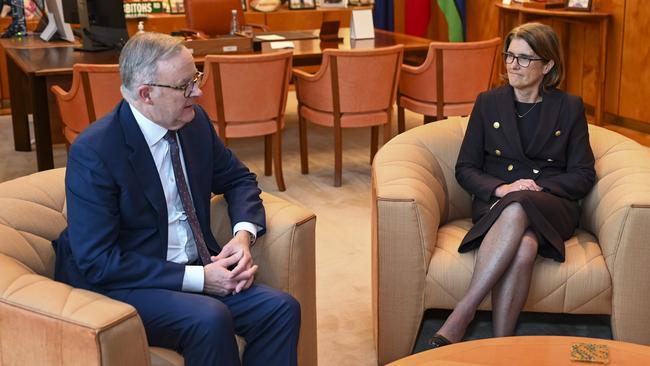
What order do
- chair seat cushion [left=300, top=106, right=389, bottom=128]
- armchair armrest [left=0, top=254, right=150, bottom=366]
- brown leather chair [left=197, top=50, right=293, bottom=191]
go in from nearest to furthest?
armchair armrest [left=0, top=254, right=150, bottom=366] → brown leather chair [left=197, top=50, right=293, bottom=191] → chair seat cushion [left=300, top=106, right=389, bottom=128]

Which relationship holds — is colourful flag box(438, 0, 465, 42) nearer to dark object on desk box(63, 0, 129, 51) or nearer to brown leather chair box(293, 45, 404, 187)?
brown leather chair box(293, 45, 404, 187)

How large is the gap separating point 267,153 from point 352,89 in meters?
0.76

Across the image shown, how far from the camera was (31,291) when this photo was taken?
8.24ft

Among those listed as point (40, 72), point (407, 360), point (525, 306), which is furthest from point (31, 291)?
point (40, 72)

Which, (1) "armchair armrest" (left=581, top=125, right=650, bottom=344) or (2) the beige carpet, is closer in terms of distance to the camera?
(1) "armchair armrest" (left=581, top=125, right=650, bottom=344)

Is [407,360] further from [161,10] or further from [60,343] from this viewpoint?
[161,10]

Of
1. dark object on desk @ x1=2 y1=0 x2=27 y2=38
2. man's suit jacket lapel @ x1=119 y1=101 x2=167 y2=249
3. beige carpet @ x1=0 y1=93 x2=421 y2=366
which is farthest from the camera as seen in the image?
dark object on desk @ x1=2 y1=0 x2=27 y2=38

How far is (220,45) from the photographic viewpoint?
6.63 m

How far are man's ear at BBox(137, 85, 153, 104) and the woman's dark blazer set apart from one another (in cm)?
147

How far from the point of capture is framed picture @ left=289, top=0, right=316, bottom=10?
32.4 ft

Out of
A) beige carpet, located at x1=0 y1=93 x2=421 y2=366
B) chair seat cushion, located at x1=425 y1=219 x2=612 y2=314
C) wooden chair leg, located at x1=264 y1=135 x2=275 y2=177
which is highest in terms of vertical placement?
chair seat cushion, located at x1=425 y1=219 x2=612 y2=314

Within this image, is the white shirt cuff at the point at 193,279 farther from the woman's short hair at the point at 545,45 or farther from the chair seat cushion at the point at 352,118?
the chair seat cushion at the point at 352,118

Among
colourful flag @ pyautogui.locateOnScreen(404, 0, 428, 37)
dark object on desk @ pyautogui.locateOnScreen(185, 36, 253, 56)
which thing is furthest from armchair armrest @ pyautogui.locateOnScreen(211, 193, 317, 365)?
colourful flag @ pyautogui.locateOnScreen(404, 0, 428, 37)

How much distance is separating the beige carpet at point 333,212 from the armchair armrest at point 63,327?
1.39 m
